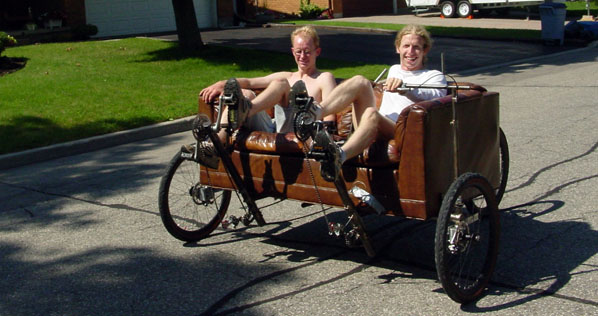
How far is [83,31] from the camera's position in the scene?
21703mm

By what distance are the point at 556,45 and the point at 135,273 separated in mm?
17552

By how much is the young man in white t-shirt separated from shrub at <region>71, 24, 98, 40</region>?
1768 cm

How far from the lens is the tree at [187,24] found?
661 inches

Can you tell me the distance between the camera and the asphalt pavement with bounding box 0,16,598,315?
4.44 m

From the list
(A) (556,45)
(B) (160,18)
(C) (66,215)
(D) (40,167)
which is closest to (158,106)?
(D) (40,167)

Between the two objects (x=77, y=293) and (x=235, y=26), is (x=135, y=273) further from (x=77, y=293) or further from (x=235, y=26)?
(x=235, y=26)

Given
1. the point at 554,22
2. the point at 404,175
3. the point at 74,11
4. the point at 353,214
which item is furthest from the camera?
the point at 74,11

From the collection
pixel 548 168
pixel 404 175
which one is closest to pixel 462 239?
pixel 404 175

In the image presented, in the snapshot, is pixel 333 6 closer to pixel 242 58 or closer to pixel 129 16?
pixel 129 16

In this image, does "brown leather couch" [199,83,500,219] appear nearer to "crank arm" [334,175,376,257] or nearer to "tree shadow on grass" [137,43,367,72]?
"crank arm" [334,175,376,257]

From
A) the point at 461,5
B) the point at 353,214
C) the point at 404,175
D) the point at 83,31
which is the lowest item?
the point at 353,214

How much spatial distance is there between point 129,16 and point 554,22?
42.3 ft

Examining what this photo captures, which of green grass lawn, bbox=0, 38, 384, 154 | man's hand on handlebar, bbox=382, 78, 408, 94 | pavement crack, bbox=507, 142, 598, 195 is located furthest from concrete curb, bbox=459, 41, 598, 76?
man's hand on handlebar, bbox=382, 78, 408, 94

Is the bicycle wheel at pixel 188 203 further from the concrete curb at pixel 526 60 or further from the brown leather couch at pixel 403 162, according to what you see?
the concrete curb at pixel 526 60
